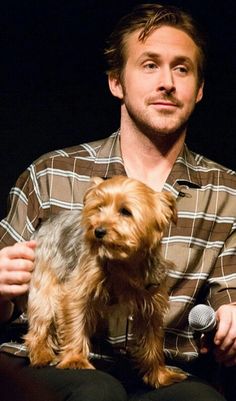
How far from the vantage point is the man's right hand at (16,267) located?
4.83 feet

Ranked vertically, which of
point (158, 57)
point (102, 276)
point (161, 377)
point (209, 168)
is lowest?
point (161, 377)

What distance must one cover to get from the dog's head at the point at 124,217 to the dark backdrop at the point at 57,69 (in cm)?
71

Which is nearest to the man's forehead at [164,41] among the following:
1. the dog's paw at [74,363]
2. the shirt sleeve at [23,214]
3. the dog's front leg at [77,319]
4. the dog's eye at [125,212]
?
the shirt sleeve at [23,214]

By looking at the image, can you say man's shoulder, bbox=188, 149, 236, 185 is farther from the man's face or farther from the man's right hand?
the man's right hand

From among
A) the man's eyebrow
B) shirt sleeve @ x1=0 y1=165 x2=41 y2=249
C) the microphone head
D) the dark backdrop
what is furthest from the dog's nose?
the dark backdrop

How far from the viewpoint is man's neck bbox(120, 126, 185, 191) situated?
72.5 inches

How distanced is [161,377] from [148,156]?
0.59 metres

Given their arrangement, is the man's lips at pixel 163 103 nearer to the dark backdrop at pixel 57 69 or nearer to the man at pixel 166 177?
the man at pixel 166 177

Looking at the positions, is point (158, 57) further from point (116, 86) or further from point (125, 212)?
point (125, 212)

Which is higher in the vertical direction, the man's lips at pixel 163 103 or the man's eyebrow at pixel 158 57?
the man's eyebrow at pixel 158 57

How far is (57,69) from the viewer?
2189 mm

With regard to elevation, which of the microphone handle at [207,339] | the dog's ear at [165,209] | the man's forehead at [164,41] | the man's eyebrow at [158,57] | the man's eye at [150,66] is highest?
the man's forehead at [164,41]

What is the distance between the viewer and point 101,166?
184 cm

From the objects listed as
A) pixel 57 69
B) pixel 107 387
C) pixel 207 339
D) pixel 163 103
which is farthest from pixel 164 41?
pixel 107 387
